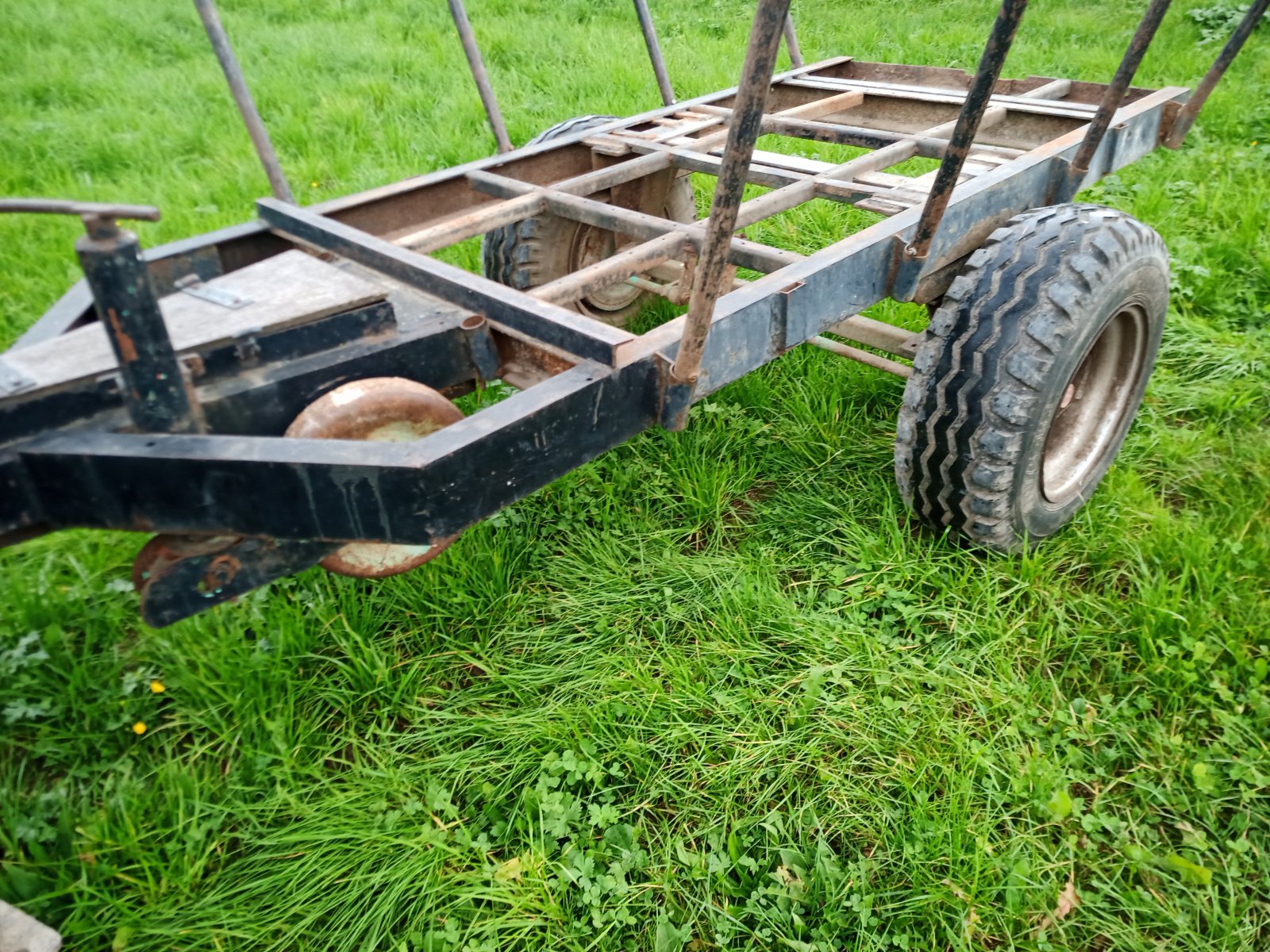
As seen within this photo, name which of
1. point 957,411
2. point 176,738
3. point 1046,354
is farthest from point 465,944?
point 1046,354

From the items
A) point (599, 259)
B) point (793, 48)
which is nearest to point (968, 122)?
point (599, 259)

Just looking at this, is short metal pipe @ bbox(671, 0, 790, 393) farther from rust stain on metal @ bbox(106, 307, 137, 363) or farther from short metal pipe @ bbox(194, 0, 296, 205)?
short metal pipe @ bbox(194, 0, 296, 205)

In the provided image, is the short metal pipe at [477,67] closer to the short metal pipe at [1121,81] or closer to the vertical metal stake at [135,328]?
the vertical metal stake at [135,328]

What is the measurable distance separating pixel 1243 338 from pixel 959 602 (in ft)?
7.51

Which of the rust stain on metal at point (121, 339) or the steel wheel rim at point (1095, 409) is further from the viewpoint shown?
the steel wheel rim at point (1095, 409)

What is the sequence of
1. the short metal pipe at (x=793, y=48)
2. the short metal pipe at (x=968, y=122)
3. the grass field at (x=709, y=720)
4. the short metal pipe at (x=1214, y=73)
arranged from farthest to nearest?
1. the short metal pipe at (x=793, y=48)
2. the short metal pipe at (x=1214, y=73)
3. the grass field at (x=709, y=720)
4. the short metal pipe at (x=968, y=122)

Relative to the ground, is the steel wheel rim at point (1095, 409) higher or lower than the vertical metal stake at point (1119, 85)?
lower

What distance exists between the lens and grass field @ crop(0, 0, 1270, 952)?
2.08 m

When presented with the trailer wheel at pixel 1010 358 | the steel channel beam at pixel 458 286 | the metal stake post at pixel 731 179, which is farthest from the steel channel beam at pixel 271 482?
the trailer wheel at pixel 1010 358

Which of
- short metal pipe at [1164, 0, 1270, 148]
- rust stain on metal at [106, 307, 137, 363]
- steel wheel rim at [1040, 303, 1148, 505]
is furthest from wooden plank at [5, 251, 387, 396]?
short metal pipe at [1164, 0, 1270, 148]

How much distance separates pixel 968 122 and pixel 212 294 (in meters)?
1.83

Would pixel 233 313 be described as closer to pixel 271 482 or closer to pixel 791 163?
pixel 271 482

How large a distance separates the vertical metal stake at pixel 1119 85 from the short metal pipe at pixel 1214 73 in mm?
494

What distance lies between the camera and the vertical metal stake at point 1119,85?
8.08 ft
